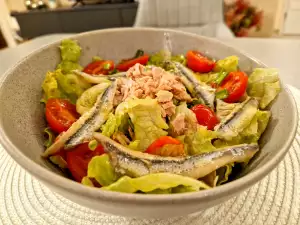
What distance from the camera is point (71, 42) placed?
1132 millimetres

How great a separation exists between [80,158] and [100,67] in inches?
18.0

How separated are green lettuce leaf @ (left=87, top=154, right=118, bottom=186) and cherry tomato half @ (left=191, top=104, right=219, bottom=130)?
1.10 feet

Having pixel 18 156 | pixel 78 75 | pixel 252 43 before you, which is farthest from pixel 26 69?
pixel 252 43

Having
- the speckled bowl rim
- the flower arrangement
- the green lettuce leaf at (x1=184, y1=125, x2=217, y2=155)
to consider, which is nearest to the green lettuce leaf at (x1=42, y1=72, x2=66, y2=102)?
the speckled bowl rim

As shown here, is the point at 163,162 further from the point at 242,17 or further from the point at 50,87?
the point at 242,17

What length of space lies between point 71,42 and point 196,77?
47cm

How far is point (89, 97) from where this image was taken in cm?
103

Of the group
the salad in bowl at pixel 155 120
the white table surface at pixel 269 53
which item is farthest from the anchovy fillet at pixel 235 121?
the white table surface at pixel 269 53

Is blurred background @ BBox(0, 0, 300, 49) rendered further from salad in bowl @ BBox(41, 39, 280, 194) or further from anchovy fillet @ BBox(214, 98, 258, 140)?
anchovy fillet @ BBox(214, 98, 258, 140)

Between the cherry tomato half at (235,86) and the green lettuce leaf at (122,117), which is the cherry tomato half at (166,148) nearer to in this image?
the green lettuce leaf at (122,117)

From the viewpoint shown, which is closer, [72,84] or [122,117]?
[122,117]

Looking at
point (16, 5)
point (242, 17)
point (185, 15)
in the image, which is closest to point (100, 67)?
point (185, 15)

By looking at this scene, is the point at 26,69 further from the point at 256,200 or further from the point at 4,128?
the point at 256,200

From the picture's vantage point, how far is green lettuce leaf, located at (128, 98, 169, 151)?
84cm
